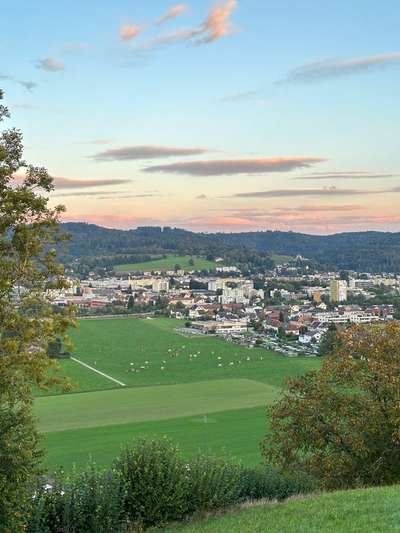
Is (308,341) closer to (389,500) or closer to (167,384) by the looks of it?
(167,384)

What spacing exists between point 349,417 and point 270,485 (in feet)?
10.0

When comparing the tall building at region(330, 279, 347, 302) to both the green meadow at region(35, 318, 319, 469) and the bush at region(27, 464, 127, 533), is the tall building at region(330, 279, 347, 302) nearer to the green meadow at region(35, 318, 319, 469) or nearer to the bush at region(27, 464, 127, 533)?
the green meadow at region(35, 318, 319, 469)

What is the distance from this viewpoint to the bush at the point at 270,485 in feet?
64.0

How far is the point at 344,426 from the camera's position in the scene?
20.6 meters

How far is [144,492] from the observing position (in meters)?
17.7

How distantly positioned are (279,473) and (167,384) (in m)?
50.1

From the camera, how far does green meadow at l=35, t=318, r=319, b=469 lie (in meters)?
43.6

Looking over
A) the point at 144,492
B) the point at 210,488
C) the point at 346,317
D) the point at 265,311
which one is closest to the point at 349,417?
the point at 210,488

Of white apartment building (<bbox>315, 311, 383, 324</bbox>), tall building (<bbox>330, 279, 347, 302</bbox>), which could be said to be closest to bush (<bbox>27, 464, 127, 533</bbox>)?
white apartment building (<bbox>315, 311, 383, 324</bbox>)

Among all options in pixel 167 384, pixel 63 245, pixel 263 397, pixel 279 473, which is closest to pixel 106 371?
pixel 167 384

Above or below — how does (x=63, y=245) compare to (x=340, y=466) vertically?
above

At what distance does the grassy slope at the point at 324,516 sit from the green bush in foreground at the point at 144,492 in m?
1.48

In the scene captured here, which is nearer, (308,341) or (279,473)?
(279,473)

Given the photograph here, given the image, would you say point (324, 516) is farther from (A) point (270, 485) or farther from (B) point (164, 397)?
(B) point (164, 397)
